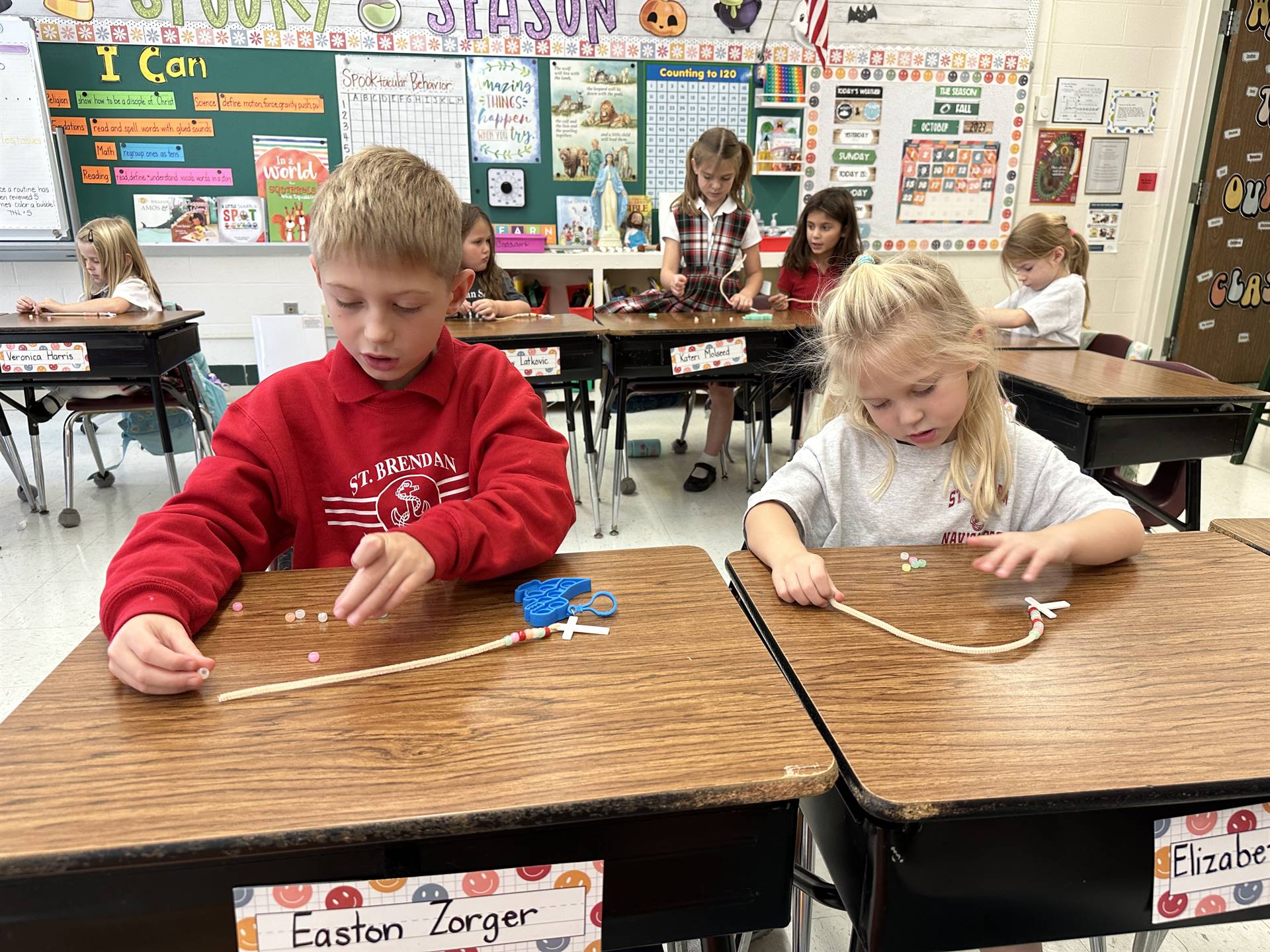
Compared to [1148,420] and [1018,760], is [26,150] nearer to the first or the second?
[1148,420]

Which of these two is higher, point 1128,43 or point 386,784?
point 1128,43

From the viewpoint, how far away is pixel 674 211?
11.6ft

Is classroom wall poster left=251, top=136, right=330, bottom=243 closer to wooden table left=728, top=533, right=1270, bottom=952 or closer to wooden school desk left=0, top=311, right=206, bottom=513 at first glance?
wooden school desk left=0, top=311, right=206, bottom=513

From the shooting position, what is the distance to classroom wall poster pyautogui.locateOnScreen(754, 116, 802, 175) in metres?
4.76

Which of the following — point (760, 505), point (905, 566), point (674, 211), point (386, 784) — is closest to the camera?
point (386, 784)

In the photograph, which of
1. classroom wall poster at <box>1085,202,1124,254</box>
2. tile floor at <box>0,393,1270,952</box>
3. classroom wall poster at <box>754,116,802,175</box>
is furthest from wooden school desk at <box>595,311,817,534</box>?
classroom wall poster at <box>1085,202,1124,254</box>

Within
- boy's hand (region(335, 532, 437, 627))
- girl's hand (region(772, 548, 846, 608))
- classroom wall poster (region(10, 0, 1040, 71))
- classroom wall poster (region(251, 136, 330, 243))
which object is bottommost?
girl's hand (region(772, 548, 846, 608))

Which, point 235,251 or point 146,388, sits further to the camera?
point 235,251

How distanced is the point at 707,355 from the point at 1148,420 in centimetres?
131

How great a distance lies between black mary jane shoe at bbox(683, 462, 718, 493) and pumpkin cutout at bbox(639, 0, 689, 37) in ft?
8.86

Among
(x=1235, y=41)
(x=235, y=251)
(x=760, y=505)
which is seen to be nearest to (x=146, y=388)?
(x=235, y=251)

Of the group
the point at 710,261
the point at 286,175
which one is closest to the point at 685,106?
the point at 710,261

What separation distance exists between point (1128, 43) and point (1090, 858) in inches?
236

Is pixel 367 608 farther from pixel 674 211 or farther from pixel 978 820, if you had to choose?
pixel 674 211
